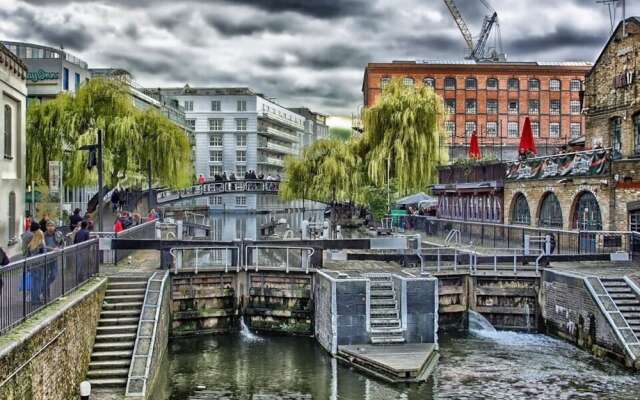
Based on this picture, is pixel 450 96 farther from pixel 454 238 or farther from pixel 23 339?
pixel 23 339

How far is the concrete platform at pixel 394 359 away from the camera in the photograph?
18.4 m

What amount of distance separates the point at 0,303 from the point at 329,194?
42015mm

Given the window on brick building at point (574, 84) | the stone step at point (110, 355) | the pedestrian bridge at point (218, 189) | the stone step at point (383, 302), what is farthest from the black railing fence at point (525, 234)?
the window on brick building at point (574, 84)

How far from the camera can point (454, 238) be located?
114 ft

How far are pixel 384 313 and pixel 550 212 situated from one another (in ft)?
54.4

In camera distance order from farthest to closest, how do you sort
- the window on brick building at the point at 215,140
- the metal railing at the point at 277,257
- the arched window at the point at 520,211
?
the window on brick building at the point at 215,140 → the arched window at the point at 520,211 → the metal railing at the point at 277,257

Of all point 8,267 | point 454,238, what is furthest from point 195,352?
point 454,238

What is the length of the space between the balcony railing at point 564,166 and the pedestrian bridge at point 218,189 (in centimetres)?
2690

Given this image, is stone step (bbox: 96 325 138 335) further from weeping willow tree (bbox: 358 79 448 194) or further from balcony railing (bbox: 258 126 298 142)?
balcony railing (bbox: 258 126 298 142)

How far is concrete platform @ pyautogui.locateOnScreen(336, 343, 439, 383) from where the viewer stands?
18406 mm

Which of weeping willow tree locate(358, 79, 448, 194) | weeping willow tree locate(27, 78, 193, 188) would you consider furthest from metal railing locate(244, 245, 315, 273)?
weeping willow tree locate(358, 79, 448, 194)

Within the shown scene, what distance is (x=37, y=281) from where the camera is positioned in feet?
47.0

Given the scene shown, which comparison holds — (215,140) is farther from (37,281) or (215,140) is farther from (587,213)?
(37,281)

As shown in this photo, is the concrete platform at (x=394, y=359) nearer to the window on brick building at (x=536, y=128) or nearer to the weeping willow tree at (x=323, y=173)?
the weeping willow tree at (x=323, y=173)
